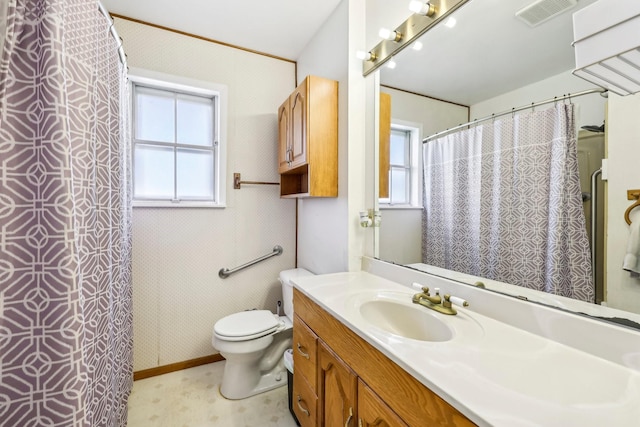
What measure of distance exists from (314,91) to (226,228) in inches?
48.5

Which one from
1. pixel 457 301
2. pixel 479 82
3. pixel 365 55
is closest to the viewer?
pixel 457 301

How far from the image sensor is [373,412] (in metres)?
0.78

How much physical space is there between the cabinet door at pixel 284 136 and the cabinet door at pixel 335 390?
4.21ft

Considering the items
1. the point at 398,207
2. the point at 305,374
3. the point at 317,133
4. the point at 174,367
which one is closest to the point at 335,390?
the point at 305,374

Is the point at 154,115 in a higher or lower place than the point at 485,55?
higher

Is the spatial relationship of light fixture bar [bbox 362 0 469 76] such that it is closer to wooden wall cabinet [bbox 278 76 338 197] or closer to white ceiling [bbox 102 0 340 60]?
wooden wall cabinet [bbox 278 76 338 197]

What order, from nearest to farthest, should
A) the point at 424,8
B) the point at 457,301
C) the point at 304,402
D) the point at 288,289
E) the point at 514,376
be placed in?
the point at 514,376
the point at 457,301
the point at 424,8
the point at 304,402
the point at 288,289

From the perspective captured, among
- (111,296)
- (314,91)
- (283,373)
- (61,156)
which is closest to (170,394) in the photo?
(283,373)

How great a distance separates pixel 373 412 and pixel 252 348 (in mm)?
1068

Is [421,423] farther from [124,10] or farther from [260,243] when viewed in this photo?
[124,10]

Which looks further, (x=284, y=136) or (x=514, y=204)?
(x=284, y=136)

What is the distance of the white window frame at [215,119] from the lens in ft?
6.30

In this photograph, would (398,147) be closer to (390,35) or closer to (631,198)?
(390,35)

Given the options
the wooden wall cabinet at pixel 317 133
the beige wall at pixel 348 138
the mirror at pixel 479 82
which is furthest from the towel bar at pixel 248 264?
the mirror at pixel 479 82
